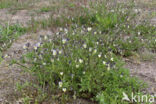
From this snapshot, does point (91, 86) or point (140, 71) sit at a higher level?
point (91, 86)

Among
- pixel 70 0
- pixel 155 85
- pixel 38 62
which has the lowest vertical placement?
pixel 155 85

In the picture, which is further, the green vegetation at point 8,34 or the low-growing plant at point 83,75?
the green vegetation at point 8,34

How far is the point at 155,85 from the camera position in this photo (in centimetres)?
247

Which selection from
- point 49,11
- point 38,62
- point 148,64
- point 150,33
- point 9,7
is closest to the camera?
point 38,62

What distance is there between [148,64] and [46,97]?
1.85 metres

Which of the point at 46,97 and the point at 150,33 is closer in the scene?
the point at 46,97

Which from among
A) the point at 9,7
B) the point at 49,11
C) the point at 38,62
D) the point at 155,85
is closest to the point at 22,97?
the point at 38,62

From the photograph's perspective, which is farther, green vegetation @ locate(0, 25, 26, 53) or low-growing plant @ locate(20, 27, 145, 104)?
green vegetation @ locate(0, 25, 26, 53)

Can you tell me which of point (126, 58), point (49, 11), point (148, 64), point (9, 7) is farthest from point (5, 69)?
point (9, 7)

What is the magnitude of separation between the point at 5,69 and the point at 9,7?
14.5ft

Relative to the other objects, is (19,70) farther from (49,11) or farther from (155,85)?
(49,11)

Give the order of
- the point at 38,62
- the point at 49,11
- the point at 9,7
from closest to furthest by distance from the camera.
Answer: the point at 38,62 → the point at 49,11 → the point at 9,7

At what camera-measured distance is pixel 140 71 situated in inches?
111

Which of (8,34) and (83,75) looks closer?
(83,75)
